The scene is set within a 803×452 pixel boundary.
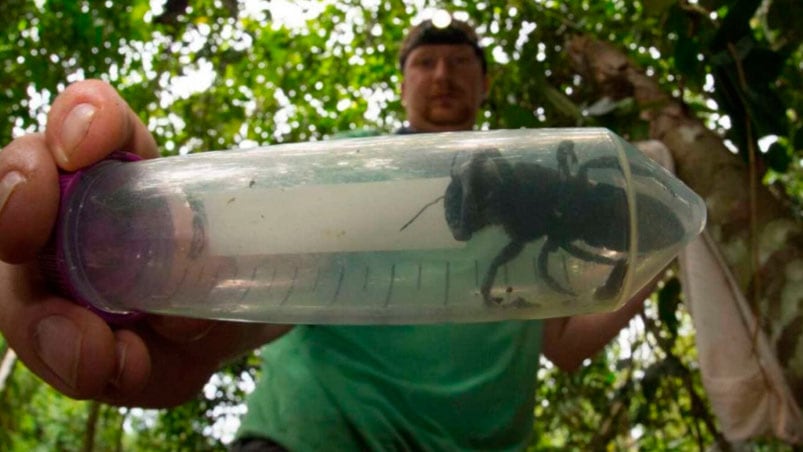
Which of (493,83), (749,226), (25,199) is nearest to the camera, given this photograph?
(25,199)

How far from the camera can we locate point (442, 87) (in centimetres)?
136

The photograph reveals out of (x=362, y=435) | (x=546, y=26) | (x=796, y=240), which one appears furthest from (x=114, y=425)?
(x=796, y=240)

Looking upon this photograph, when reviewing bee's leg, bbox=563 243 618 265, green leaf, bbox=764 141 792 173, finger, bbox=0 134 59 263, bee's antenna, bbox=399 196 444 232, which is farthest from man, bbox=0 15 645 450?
green leaf, bbox=764 141 792 173

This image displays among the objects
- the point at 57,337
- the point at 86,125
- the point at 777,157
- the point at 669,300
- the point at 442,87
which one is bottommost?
the point at 669,300

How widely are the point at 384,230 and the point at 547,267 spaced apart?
0.41 feet

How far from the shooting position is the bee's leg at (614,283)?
59 cm

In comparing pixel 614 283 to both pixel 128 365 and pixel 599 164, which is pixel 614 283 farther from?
pixel 128 365

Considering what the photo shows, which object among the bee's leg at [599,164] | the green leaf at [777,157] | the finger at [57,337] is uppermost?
the bee's leg at [599,164]

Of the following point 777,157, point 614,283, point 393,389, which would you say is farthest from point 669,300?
point 614,283

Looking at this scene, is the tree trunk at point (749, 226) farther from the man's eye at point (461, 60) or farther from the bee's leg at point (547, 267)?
the bee's leg at point (547, 267)

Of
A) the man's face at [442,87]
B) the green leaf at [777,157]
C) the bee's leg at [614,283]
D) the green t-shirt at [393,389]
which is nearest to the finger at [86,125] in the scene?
the bee's leg at [614,283]

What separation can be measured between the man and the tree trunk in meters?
0.30

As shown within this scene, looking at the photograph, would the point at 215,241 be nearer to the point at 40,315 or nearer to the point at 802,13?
the point at 40,315

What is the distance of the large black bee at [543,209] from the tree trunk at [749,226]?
697 millimetres
